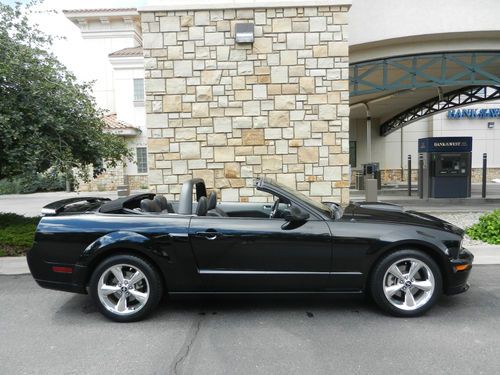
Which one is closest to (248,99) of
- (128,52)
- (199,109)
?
(199,109)

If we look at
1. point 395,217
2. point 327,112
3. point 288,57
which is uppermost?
point 288,57

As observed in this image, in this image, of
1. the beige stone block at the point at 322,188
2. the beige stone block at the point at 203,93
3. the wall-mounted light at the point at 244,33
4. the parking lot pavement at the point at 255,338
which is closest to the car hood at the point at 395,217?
the parking lot pavement at the point at 255,338

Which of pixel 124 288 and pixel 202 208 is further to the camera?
pixel 202 208

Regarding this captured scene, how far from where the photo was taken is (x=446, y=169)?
512 inches

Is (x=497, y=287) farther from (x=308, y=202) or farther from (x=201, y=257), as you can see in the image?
(x=201, y=257)

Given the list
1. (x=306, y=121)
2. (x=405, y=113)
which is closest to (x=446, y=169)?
(x=306, y=121)

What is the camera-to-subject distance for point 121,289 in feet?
12.9

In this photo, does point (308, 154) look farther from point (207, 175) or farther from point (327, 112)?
point (207, 175)

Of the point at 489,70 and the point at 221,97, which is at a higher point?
the point at 489,70

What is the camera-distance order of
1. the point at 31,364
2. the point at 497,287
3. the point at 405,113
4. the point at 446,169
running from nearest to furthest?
the point at 31,364, the point at 497,287, the point at 446,169, the point at 405,113

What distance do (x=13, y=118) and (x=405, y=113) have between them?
66.0ft

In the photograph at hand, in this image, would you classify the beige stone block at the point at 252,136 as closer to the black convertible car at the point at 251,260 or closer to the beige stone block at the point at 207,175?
the beige stone block at the point at 207,175

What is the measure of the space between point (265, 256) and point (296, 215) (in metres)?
0.50

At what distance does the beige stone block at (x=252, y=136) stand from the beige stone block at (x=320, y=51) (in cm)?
191
